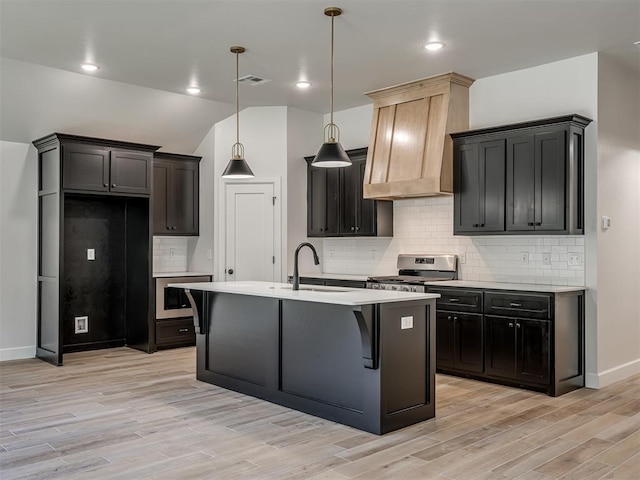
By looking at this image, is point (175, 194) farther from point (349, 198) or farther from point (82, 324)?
point (349, 198)

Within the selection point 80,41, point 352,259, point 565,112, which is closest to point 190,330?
point 352,259

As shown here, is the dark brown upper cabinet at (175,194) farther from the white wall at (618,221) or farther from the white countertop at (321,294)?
the white wall at (618,221)

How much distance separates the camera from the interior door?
7.57 m

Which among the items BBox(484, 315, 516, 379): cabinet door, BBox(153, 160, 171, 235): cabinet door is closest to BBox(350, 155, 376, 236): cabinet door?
BBox(484, 315, 516, 379): cabinet door

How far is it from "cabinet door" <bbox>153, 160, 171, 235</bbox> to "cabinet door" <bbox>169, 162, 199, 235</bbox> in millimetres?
69

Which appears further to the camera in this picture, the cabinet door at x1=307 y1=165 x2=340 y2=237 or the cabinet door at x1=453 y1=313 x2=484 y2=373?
the cabinet door at x1=307 y1=165 x2=340 y2=237

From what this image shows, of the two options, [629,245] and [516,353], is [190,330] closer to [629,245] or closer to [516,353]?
[516,353]

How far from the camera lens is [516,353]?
5.24 metres

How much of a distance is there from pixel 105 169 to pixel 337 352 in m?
3.76

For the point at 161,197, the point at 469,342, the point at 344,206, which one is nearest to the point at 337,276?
the point at 344,206

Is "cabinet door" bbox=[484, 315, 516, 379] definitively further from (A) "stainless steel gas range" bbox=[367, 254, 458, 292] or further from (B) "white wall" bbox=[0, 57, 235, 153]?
(B) "white wall" bbox=[0, 57, 235, 153]

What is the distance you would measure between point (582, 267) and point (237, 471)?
373 centimetres

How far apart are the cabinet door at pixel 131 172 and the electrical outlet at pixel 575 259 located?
15.2 ft

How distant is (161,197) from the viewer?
24.8ft
